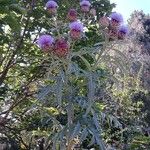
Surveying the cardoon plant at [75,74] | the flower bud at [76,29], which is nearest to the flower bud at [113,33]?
the cardoon plant at [75,74]

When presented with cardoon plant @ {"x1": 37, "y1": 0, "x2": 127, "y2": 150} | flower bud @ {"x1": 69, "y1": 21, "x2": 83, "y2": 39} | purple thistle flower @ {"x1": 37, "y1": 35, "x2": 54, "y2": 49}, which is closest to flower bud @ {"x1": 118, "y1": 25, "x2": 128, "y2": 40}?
cardoon plant @ {"x1": 37, "y1": 0, "x2": 127, "y2": 150}

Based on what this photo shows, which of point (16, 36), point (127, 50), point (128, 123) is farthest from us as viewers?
point (127, 50)

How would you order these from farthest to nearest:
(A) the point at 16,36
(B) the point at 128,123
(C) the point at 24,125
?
(B) the point at 128,123 < (C) the point at 24,125 < (A) the point at 16,36

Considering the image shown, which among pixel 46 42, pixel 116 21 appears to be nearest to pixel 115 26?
pixel 116 21

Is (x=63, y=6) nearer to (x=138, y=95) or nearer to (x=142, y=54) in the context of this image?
(x=138, y=95)

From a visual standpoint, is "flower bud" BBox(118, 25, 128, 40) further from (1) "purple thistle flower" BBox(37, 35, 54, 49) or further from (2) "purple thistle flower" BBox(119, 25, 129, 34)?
(1) "purple thistle flower" BBox(37, 35, 54, 49)

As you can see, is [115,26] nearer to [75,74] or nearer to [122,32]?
[122,32]

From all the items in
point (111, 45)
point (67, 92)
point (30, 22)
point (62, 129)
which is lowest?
point (62, 129)

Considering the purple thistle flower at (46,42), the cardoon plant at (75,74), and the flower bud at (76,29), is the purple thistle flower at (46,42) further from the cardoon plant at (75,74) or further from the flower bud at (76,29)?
the flower bud at (76,29)

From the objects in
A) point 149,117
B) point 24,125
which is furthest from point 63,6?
Result: point 149,117

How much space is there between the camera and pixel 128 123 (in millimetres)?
10984

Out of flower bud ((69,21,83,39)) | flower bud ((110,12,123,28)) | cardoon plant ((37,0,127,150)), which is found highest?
flower bud ((110,12,123,28))

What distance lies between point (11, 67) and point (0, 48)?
0.45 metres

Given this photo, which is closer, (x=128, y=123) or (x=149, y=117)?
(x=128, y=123)
